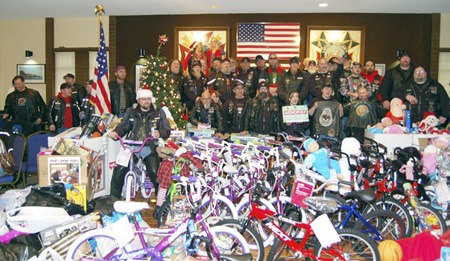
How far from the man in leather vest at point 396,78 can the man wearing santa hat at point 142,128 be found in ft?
13.3

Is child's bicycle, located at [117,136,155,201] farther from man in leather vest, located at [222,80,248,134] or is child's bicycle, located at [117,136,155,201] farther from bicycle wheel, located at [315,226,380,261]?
bicycle wheel, located at [315,226,380,261]

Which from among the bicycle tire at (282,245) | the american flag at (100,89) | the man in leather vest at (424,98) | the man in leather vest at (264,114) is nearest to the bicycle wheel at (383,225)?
the bicycle tire at (282,245)

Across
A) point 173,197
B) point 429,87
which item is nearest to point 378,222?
point 173,197

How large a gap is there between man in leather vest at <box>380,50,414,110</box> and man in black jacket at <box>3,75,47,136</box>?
653cm

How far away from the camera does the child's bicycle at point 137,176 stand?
6.27m

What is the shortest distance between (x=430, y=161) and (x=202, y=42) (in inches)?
299

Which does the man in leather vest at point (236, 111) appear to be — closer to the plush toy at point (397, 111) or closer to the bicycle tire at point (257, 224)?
the plush toy at point (397, 111)

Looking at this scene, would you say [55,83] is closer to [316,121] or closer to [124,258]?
[316,121]

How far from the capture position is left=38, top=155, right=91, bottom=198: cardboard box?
5.91 meters

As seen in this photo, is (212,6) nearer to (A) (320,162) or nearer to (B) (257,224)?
(A) (320,162)

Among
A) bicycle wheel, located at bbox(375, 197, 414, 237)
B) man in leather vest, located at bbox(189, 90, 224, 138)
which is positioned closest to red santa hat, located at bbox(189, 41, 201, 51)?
man in leather vest, located at bbox(189, 90, 224, 138)

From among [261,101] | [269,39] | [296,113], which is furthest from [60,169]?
[269,39]

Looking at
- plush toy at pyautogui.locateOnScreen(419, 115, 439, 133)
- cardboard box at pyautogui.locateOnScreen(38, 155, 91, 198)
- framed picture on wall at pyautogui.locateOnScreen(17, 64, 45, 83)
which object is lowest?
cardboard box at pyautogui.locateOnScreen(38, 155, 91, 198)

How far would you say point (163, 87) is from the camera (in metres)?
8.39
